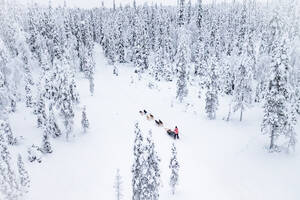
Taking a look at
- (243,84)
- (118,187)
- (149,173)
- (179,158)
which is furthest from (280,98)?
(118,187)

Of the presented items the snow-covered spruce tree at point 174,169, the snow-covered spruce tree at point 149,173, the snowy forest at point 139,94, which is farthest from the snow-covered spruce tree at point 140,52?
the snow-covered spruce tree at point 149,173

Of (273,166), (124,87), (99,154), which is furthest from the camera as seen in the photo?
(124,87)

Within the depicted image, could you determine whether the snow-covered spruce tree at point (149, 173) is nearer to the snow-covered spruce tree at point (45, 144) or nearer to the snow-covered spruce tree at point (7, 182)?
the snow-covered spruce tree at point (7, 182)

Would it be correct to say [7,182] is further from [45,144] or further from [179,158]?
[179,158]

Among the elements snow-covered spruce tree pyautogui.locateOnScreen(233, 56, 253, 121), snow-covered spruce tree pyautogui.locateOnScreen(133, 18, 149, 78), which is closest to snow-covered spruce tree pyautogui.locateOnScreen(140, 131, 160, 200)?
snow-covered spruce tree pyautogui.locateOnScreen(233, 56, 253, 121)

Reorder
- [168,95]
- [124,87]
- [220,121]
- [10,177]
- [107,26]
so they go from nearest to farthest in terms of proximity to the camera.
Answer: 1. [10,177]
2. [220,121]
3. [168,95]
4. [124,87]
5. [107,26]

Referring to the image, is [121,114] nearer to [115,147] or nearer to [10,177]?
[115,147]

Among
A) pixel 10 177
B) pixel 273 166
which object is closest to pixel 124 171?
pixel 10 177

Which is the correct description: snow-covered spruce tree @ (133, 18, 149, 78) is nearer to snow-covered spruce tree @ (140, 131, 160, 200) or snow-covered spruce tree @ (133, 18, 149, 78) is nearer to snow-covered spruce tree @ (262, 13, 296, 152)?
snow-covered spruce tree @ (262, 13, 296, 152)
